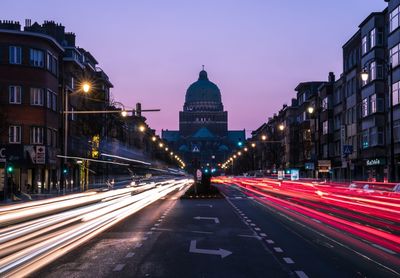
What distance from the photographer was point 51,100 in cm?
6694

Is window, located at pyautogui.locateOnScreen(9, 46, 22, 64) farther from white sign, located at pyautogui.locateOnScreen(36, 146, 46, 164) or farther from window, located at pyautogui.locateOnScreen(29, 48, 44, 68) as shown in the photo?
white sign, located at pyautogui.locateOnScreen(36, 146, 46, 164)

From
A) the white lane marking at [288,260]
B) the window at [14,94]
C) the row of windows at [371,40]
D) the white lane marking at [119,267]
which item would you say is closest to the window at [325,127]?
the row of windows at [371,40]

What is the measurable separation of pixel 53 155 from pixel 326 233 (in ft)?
164

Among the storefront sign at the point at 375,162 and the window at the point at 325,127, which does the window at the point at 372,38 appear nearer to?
the storefront sign at the point at 375,162

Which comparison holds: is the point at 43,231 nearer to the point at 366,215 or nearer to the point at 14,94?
the point at 366,215

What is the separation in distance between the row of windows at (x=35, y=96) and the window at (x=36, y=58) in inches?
93.9

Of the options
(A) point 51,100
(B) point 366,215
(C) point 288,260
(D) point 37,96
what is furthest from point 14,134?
(C) point 288,260

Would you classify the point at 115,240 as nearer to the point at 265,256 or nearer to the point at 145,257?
the point at 145,257

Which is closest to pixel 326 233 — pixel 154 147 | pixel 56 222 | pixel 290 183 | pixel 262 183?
pixel 56 222

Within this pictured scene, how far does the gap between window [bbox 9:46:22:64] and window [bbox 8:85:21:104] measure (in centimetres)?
242

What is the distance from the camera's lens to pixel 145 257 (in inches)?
555

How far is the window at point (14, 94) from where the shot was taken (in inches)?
2405

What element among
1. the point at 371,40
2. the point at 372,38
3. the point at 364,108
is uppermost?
the point at 372,38

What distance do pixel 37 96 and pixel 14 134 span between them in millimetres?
4772
